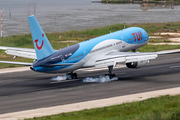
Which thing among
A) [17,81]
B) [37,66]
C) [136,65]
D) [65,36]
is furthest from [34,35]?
[65,36]

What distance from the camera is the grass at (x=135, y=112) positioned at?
23.4 metres

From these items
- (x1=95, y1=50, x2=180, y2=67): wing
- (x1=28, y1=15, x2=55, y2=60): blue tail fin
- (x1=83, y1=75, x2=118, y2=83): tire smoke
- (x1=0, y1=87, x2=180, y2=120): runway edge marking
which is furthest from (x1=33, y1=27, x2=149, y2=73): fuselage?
(x1=0, y1=87, x2=180, y2=120): runway edge marking

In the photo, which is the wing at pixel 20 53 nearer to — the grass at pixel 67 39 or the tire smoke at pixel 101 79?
the tire smoke at pixel 101 79

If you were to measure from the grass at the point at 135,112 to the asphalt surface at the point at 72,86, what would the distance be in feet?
16.1

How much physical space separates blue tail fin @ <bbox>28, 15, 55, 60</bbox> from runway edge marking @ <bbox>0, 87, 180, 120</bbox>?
804cm

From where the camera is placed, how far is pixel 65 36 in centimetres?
9131

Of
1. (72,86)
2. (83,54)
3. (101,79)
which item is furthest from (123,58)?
(72,86)

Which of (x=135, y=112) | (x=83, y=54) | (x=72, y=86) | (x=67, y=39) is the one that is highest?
(x=83, y=54)

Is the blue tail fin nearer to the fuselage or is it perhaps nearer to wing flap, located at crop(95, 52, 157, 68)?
the fuselage

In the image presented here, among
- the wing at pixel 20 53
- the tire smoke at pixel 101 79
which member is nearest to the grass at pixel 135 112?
the tire smoke at pixel 101 79

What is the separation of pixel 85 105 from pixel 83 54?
11139 millimetres

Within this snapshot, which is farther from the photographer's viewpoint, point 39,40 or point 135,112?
point 39,40

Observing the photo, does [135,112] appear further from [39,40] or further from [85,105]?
[39,40]

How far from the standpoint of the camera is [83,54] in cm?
4006
